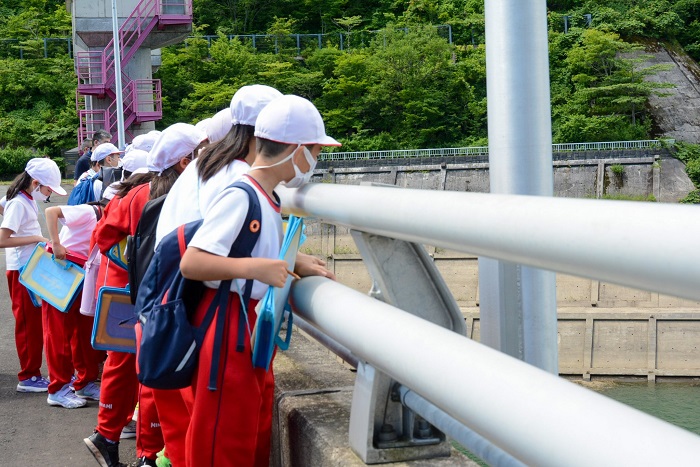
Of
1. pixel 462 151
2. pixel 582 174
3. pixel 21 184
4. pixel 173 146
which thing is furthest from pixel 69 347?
pixel 462 151

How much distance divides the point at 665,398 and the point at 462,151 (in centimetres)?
2013

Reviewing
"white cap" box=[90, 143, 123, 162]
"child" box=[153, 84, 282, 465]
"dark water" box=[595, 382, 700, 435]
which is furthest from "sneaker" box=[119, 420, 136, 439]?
"dark water" box=[595, 382, 700, 435]

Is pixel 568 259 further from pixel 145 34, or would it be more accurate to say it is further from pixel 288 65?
pixel 288 65

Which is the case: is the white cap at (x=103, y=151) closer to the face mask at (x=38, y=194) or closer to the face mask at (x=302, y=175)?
the face mask at (x=38, y=194)

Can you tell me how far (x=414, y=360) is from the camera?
1480mm

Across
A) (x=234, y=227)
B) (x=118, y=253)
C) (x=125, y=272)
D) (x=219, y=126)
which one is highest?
(x=219, y=126)

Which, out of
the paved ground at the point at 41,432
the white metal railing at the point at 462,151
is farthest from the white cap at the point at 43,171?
the white metal railing at the point at 462,151

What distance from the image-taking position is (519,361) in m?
1.22

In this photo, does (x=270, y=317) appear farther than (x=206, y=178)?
No

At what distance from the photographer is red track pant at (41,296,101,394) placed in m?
6.04

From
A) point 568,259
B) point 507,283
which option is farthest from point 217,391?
point 568,259

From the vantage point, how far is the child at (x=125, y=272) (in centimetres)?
385

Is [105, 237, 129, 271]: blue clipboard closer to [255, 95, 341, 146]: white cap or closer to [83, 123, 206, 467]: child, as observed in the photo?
[83, 123, 206, 467]: child

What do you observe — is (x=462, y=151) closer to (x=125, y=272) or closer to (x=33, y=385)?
(x=33, y=385)
